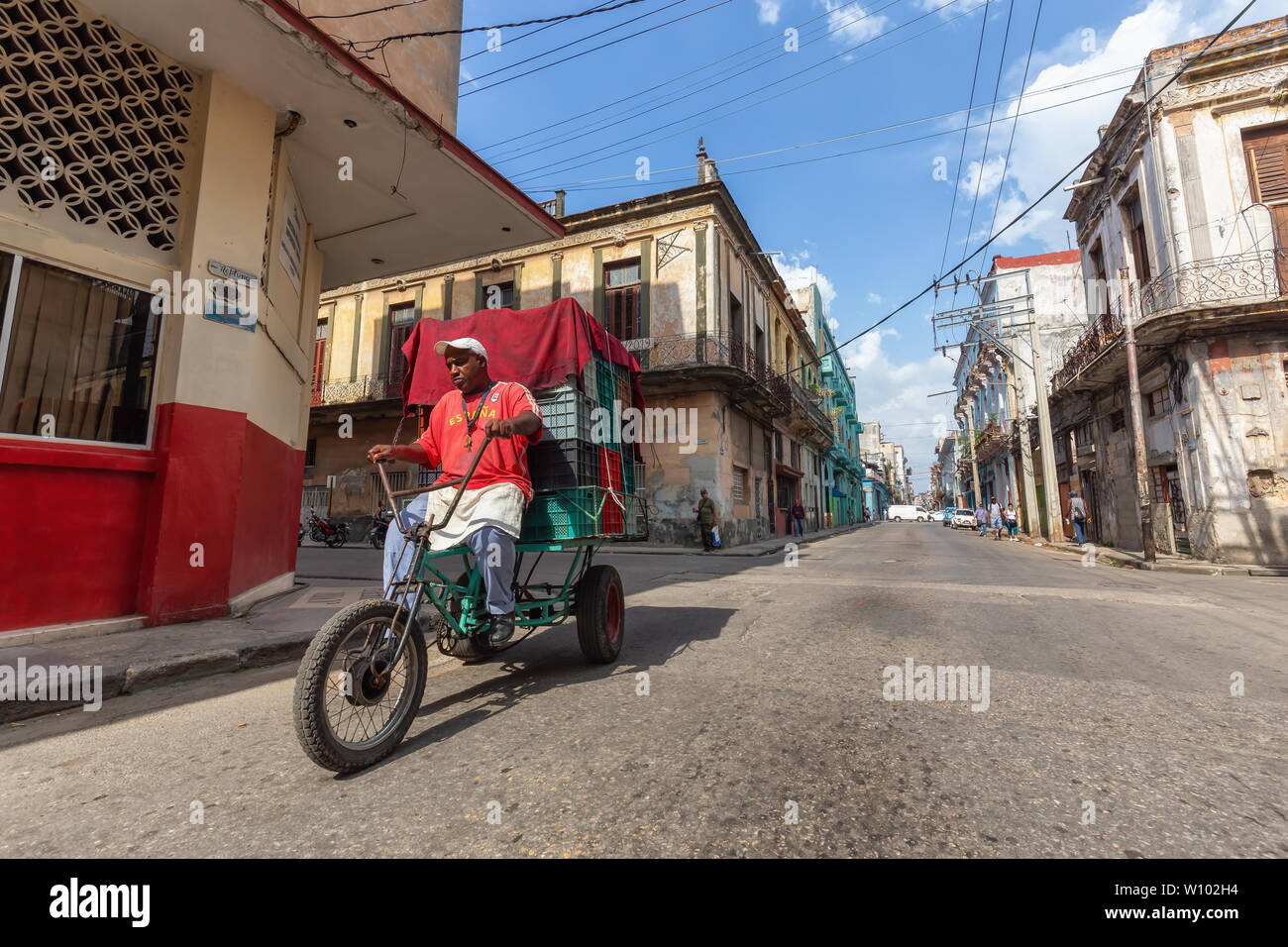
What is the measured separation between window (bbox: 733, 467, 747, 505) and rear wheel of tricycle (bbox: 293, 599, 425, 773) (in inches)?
656

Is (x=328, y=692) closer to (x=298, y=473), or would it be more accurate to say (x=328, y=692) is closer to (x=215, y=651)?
(x=215, y=651)

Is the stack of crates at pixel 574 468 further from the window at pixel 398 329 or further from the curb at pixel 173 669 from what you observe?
the window at pixel 398 329

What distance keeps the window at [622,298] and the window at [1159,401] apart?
1413 centimetres

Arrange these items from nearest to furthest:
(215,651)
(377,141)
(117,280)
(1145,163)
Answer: (215,651) < (117,280) < (377,141) < (1145,163)

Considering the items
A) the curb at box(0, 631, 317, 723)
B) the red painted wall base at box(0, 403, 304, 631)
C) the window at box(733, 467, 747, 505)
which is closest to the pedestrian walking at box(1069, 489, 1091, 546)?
the window at box(733, 467, 747, 505)

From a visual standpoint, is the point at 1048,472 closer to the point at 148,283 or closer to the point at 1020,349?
the point at 1020,349

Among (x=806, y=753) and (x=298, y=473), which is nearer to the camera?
(x=806, y=753)

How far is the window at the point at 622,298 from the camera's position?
1875 cm

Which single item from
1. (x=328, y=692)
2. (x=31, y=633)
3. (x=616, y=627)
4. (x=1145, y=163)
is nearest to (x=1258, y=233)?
(x=1145, y=163)

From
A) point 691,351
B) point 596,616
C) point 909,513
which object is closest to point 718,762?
point 596,616

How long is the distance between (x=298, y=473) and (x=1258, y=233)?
62.9ft

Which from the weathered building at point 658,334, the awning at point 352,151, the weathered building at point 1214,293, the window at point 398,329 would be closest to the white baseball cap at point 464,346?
the awning at point 352,151

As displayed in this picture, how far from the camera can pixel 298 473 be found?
25.1ft

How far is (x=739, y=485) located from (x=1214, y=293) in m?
12.4
